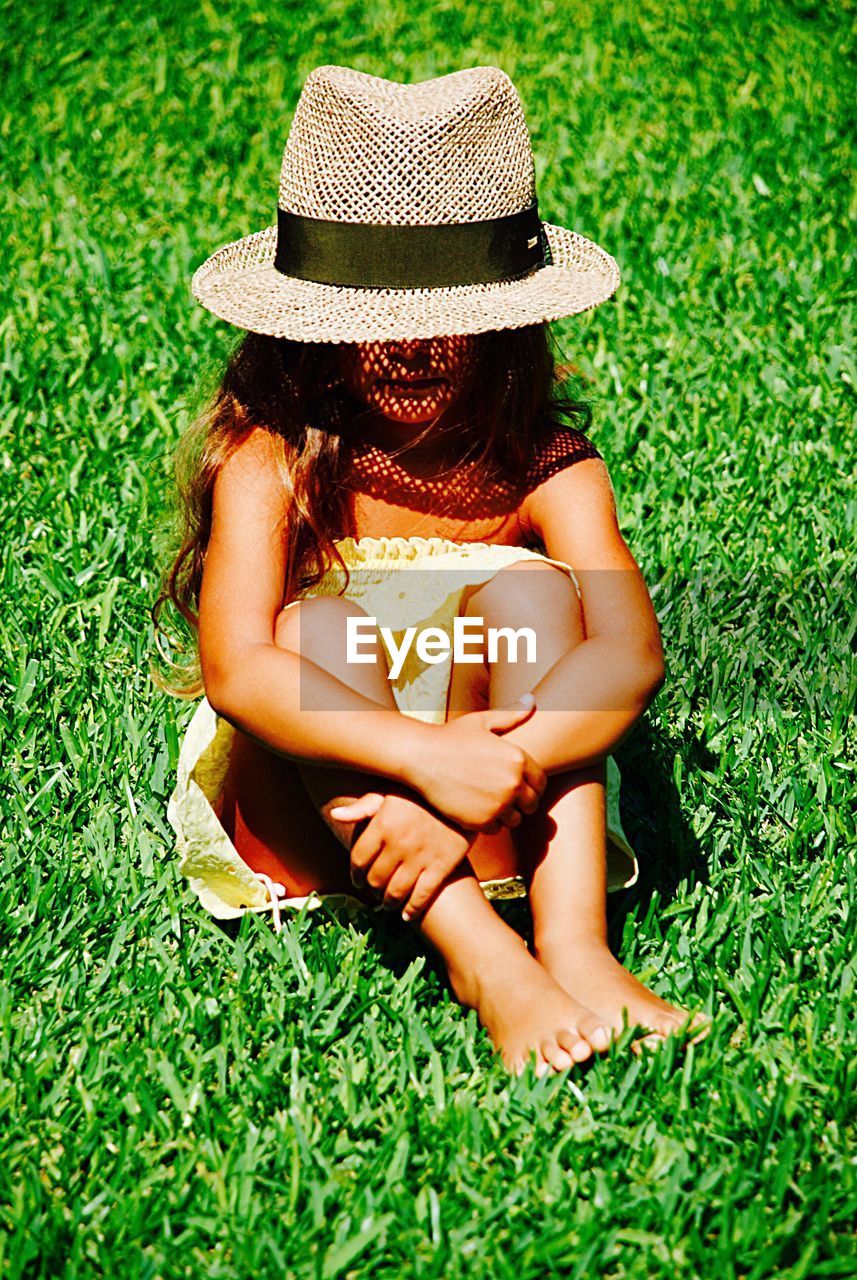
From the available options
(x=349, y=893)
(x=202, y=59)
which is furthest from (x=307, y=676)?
(x=202, y=59)

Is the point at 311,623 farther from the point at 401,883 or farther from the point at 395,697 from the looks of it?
the point at 401,883

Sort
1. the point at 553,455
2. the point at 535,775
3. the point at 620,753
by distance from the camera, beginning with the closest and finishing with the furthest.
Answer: the point at 535,775 → the point at 553,455 → the point at 620,753

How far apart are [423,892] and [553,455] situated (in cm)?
86

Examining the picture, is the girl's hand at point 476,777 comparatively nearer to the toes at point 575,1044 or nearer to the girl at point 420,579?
the girl at point 420,579

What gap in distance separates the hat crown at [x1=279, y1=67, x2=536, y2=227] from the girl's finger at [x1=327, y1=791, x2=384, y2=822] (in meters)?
0.90

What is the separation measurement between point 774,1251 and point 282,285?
1.63 m

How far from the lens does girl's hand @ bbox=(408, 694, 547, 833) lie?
2223mm

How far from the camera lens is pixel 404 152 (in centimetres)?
239

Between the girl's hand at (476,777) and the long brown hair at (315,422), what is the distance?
0.49 metres

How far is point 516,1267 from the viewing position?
1.94 meters

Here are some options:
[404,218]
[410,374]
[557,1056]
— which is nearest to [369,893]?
[557,1056]

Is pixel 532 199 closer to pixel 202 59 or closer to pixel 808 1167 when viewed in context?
pixel 808 1167

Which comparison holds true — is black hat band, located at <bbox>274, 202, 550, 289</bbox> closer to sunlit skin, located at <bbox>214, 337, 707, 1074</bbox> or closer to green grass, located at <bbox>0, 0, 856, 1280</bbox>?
sunlit skin, located at <bbox>214, 337, 707, 1074</bbox>

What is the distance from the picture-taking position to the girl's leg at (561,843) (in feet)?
7.47
